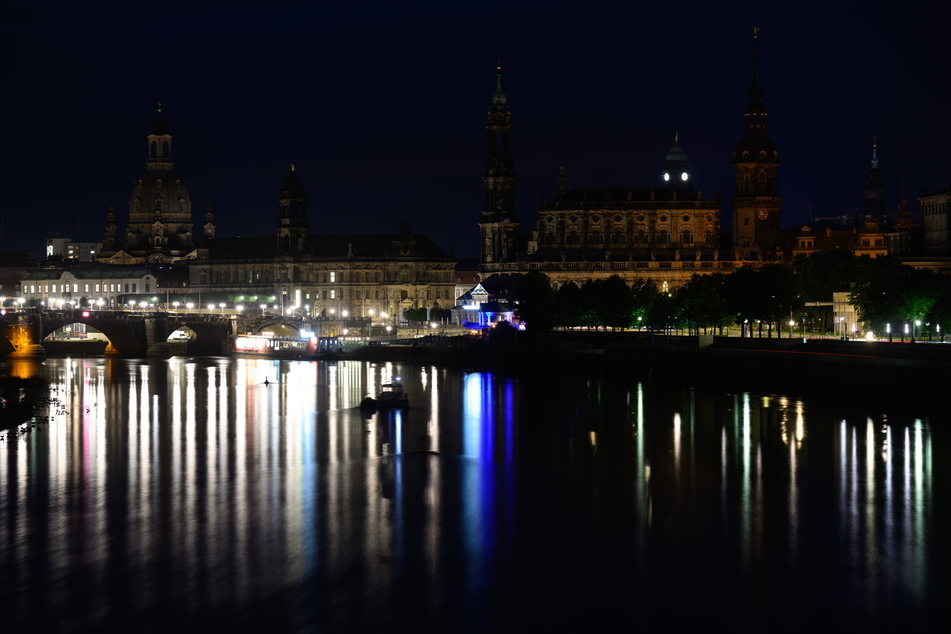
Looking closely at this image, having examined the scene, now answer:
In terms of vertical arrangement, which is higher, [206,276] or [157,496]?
[206,276]

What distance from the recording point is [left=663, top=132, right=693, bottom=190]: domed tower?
554 ft

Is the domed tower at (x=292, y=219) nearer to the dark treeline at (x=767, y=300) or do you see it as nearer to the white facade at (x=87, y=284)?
the white facade at (x=87, y=284)

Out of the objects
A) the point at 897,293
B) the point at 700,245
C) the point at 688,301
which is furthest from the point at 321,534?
the point at 700,245

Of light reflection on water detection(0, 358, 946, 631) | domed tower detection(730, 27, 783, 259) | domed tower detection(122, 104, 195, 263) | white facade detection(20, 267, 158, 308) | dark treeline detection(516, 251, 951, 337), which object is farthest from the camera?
domed tower detection(122, 104, 195, 263)

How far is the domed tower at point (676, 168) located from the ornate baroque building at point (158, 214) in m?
77.1

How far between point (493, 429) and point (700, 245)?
314 ft

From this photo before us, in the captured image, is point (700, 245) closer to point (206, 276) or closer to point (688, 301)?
point (688, 301)

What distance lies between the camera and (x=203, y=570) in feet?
105

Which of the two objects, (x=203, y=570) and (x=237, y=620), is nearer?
(x=237, y=620)

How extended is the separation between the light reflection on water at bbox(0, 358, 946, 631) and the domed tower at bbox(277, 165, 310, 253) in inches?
4277

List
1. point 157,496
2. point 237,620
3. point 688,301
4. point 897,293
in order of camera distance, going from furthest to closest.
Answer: point 688,301 < point 897,293 < point 157,496 < point 237,620

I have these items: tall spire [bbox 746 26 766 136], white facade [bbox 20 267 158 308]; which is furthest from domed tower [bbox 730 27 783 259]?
white facade [bbox 20 267 158 308]

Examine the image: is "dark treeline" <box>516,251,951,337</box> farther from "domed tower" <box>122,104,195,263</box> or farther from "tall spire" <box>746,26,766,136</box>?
"domed tower" <box>122,104,195,263</box>

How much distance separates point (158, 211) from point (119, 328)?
82.3 metres
